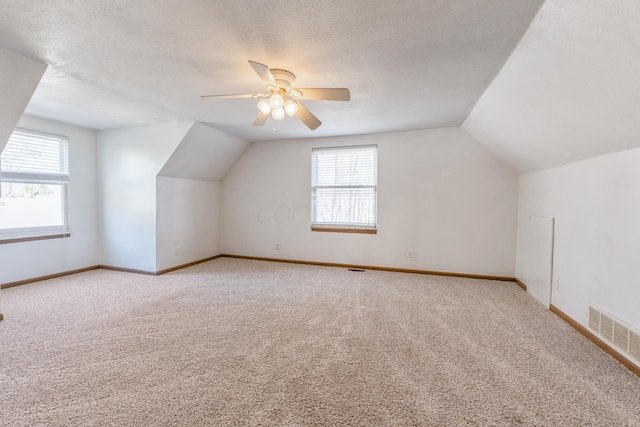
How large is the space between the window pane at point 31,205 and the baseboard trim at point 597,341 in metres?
6.48

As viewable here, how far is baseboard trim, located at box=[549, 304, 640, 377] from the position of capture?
76.4 inches

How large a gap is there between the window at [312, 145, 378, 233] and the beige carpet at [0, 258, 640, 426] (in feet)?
5.24

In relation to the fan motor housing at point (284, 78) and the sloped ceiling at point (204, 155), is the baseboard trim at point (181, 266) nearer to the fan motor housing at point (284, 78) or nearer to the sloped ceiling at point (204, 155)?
the sloped ceiling at point (204, 155)

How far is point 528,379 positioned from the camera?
1.82 metres

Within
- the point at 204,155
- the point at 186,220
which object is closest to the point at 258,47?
the point at 204,155

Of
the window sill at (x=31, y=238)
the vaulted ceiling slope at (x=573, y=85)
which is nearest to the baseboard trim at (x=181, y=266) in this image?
the window sill at (x=31, y=238)

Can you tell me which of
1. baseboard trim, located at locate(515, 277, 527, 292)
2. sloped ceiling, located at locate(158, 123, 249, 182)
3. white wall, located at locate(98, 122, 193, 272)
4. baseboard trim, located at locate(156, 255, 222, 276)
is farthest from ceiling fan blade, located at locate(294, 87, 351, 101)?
baseboard trim, located at locate(156, 255, 222, 276)

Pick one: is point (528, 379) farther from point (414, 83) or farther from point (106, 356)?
point (106, 356)

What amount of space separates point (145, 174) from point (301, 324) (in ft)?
11.3

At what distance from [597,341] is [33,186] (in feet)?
21.6

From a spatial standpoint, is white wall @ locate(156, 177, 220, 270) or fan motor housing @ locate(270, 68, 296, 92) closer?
fan motor housing @ locate(270, 68, 296, 92)

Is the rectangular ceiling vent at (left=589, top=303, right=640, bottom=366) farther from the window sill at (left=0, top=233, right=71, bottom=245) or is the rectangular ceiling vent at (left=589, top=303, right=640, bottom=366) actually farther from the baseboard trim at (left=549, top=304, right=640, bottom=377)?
the window sill at (left=0, top=233, right=71, bottom=245)

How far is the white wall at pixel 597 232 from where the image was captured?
6.55 ft

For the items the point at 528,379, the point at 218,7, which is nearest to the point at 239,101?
the point at 218,7
